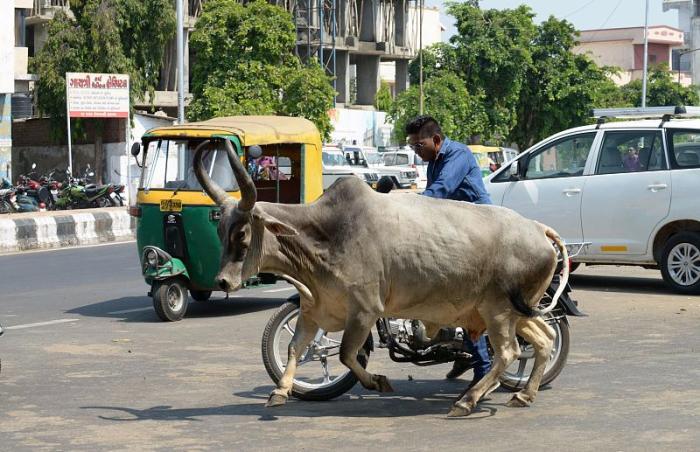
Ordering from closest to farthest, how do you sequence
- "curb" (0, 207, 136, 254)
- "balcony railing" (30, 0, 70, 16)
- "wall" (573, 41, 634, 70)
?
"curb" (0, 207, 136, 254) < "balcony railing" (30, 0, 70, 16) < "wall" (573, 41, 634, 70)

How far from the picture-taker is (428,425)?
7.71m

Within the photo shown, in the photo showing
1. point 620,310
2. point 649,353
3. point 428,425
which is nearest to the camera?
point 428,425

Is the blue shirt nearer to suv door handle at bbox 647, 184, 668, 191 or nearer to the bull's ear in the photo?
the bull's ear

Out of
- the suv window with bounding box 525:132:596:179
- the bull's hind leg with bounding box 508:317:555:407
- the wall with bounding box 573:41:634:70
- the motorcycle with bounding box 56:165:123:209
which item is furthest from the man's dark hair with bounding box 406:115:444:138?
the wall with bounding box 573:41:634:70

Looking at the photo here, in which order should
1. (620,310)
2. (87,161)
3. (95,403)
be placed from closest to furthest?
(95,403)
(620,310)
(87,161)

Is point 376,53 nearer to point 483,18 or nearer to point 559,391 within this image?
point 483,18

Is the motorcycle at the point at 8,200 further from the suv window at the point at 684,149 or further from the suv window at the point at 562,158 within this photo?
the suv window at the point at 684,149

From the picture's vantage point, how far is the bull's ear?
774 centimetres

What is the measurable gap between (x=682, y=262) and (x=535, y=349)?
7.06 meters

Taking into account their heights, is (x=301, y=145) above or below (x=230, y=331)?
above

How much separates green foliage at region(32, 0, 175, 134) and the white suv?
2518 centimetres

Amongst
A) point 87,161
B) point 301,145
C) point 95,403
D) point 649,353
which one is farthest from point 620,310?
point 87,161

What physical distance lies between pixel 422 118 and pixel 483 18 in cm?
4820

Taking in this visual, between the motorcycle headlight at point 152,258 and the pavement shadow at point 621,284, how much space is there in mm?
5412
